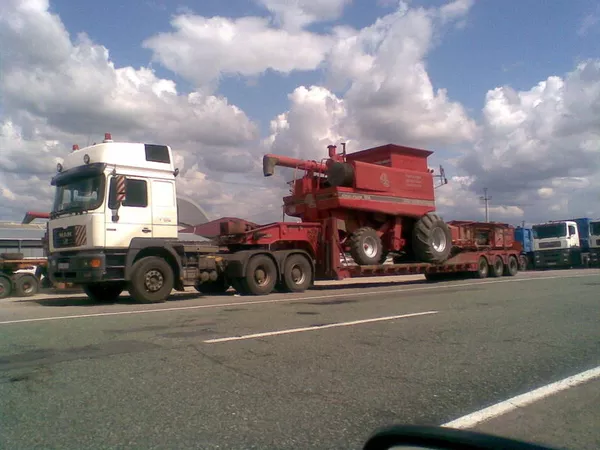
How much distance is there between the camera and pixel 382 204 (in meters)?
16.5

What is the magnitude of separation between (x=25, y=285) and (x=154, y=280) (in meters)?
6.54

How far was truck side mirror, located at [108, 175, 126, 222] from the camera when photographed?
447 inches

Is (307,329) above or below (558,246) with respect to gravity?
below

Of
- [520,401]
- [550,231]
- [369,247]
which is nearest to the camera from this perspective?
[520,401]

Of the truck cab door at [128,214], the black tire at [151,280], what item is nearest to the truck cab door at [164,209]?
the truck cab door at [128,214]

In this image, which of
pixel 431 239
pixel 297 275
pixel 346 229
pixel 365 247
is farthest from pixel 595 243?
pixel 297 275

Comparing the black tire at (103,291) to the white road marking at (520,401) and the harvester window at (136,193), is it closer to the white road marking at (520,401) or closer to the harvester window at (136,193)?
the harvester window at (136,193)

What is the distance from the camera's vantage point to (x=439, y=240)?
60.7 feet

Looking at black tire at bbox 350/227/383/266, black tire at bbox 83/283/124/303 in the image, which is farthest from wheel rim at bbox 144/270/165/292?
black tire at bbox 350/227/383/266

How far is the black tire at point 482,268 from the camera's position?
21763 millimetres

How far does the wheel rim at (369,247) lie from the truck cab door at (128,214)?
21.6 feet

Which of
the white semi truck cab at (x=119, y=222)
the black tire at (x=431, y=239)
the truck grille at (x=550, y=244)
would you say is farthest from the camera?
the truck grille at (x=550, y=244)

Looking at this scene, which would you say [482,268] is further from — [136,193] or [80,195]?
[80,195]

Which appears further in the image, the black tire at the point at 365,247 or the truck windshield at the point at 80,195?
the black tire at the point at 365,247
